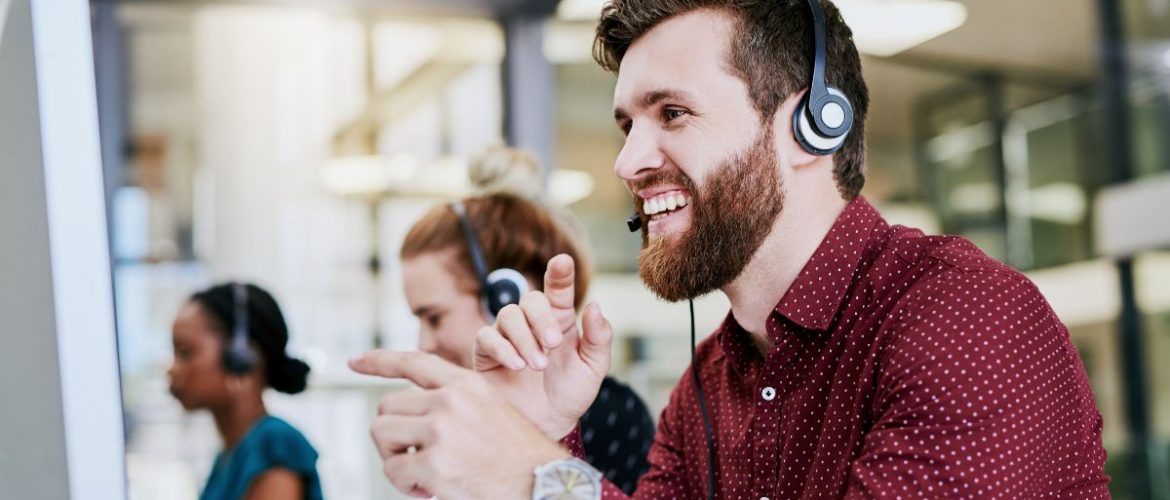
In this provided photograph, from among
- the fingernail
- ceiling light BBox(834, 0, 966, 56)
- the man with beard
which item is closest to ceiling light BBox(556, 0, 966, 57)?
ceiling light BBox(834, 0, 966, 56)

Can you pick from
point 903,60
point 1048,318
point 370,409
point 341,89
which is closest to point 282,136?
point 341,89

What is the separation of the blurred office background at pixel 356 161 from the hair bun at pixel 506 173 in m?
1.73

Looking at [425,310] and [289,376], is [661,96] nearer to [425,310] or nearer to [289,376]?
[425,310]

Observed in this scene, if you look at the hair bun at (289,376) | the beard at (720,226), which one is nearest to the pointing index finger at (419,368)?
the beard at (720,226)

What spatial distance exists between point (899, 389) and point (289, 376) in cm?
169

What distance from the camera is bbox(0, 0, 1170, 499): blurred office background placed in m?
3.74

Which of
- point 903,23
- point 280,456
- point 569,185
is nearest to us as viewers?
point 280,456

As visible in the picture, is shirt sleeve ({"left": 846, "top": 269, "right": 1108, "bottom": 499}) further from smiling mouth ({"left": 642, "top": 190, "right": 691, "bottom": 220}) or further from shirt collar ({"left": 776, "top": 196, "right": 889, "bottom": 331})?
smiling mouth ({"left": 642, "top": 190, "right": 691, "bottom": 220})

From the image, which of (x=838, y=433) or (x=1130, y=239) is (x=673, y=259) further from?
(x=1130, y=239)

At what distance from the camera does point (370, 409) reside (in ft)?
11.3

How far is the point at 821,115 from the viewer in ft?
3.66

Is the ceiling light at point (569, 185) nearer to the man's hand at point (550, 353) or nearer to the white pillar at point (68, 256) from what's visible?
the man's hand at point (550, 353)

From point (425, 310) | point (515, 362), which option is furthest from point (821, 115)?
point (425, 310)

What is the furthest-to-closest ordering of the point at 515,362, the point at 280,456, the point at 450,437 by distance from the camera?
the point at 280,456 → the point at 515,362 → the point at 450,437
